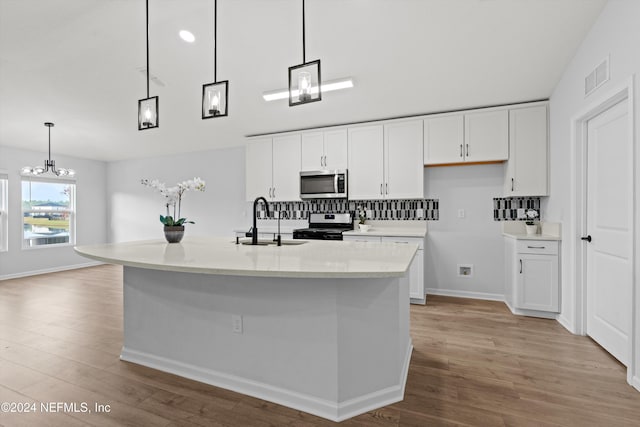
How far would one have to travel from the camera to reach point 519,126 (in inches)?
142

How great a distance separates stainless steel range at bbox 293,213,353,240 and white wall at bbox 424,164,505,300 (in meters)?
1.19

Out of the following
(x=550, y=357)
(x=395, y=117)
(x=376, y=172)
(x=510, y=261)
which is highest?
(x=395, y=117)

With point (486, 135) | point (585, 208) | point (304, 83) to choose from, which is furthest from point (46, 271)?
point (585, 208)

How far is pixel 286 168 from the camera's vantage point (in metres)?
4.82

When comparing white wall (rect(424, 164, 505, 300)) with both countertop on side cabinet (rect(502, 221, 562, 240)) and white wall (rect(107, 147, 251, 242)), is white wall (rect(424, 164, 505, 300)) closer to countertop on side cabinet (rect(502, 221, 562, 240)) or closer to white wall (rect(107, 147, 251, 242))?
countertop on side cabinet (rect(502, 221, 562, 240))

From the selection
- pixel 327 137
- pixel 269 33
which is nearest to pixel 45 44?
pixel 269 33

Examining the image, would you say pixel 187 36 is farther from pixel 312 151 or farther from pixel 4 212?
pixel 4 212

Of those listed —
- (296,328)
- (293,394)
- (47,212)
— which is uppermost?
(47,212)

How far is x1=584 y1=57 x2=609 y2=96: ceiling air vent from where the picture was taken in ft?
7.41

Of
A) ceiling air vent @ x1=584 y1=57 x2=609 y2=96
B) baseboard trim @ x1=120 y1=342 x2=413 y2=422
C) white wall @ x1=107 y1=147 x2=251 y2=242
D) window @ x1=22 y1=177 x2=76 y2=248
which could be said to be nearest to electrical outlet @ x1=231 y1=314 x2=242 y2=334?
baseboard trim @ x1=120 y1=342 x2=413 y2=422

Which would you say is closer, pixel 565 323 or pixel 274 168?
pixel 565 323

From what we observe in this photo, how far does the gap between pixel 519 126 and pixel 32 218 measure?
822cm

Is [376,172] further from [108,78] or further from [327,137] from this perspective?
[108,78]

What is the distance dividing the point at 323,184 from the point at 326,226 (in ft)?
2.27
